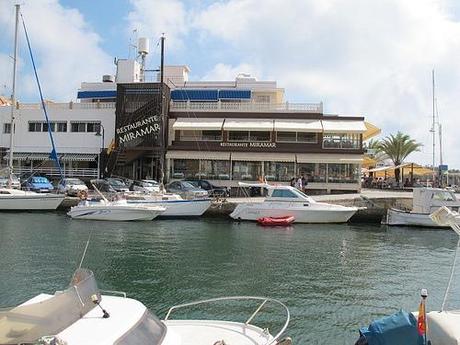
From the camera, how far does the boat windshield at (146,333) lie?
6.07 m

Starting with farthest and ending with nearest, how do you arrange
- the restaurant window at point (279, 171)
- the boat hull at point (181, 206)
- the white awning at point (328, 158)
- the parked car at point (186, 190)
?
the restaurant window at point (279, 171) → the white awning at point (328, 158) → the parked car at point (186, 190) → the boat hull at point (181, 206)

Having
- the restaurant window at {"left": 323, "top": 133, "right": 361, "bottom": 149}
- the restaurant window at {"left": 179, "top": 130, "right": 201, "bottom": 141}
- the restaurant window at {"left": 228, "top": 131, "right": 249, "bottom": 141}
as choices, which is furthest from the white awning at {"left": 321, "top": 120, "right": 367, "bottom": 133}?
the restaurant window at {"left": 179, "top": 130, "right": 201, "bottom": 141}

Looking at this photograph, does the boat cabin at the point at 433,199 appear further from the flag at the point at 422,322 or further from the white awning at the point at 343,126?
the flag at the point at 422,322

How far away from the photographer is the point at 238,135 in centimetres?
4909

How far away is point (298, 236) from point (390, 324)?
19.6 m

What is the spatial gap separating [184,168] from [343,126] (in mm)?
15772

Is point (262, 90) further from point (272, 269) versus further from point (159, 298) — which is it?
point (159, 298)

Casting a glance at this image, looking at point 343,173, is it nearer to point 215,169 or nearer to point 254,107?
point 254,107

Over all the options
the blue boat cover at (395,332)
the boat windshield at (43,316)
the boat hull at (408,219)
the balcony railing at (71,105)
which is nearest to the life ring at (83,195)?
the balcony railing at (71,105)

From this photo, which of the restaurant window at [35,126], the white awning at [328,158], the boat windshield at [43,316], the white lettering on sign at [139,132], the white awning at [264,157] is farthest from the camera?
the restaurant window at [35,126]

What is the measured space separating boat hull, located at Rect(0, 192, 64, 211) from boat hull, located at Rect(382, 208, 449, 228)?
23077mm

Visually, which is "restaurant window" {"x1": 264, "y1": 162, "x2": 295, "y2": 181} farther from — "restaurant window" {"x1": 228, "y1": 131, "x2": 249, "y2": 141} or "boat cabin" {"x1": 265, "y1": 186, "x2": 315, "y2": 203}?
"boat cabin" {"x1": 265, "y1": 186, "x2": 315, "y2": 203}

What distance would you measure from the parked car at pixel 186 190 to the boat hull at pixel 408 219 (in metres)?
13.2

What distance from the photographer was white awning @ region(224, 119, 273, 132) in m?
47.4
